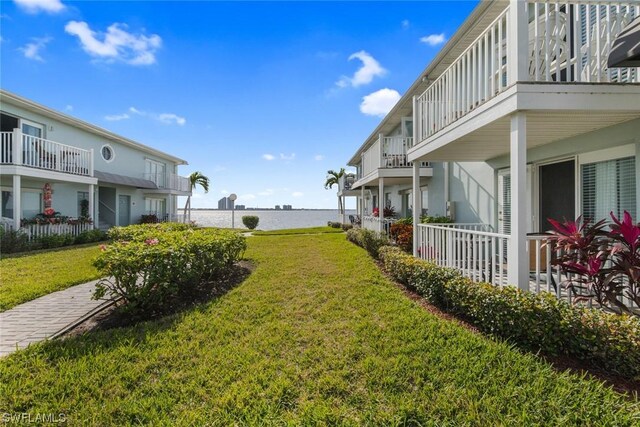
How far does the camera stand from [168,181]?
2427 cm

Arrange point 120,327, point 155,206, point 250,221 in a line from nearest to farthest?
point 120,327 → point 155,206 → point 250,221

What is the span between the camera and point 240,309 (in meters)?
5.14

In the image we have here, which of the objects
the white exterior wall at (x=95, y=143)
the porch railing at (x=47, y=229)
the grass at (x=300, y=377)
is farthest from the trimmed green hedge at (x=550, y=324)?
the white exterior wall at (x=95, y=143)

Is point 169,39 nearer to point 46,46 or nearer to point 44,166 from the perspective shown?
point 46,46

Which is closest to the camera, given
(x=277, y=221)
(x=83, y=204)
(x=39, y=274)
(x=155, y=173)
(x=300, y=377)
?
(x=300, y=377)

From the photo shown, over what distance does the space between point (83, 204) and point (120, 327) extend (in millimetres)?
16627

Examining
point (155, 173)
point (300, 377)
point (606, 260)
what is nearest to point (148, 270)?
point (300, 377)

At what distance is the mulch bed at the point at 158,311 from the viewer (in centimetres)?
452

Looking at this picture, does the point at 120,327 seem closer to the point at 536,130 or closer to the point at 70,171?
the point at 536,130

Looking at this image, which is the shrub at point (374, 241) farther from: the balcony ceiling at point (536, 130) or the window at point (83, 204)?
the window at point (83, 204)

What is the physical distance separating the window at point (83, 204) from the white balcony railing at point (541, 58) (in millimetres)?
18555

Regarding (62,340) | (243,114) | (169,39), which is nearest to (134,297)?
(62,340)

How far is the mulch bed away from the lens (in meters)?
4.52

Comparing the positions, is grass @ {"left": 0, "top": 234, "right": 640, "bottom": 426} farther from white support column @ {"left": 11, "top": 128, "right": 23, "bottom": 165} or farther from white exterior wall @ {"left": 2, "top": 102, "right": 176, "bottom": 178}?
white exterior wall @ {"left": 2, "top": 102, "right": 176, "bottom": 178}
